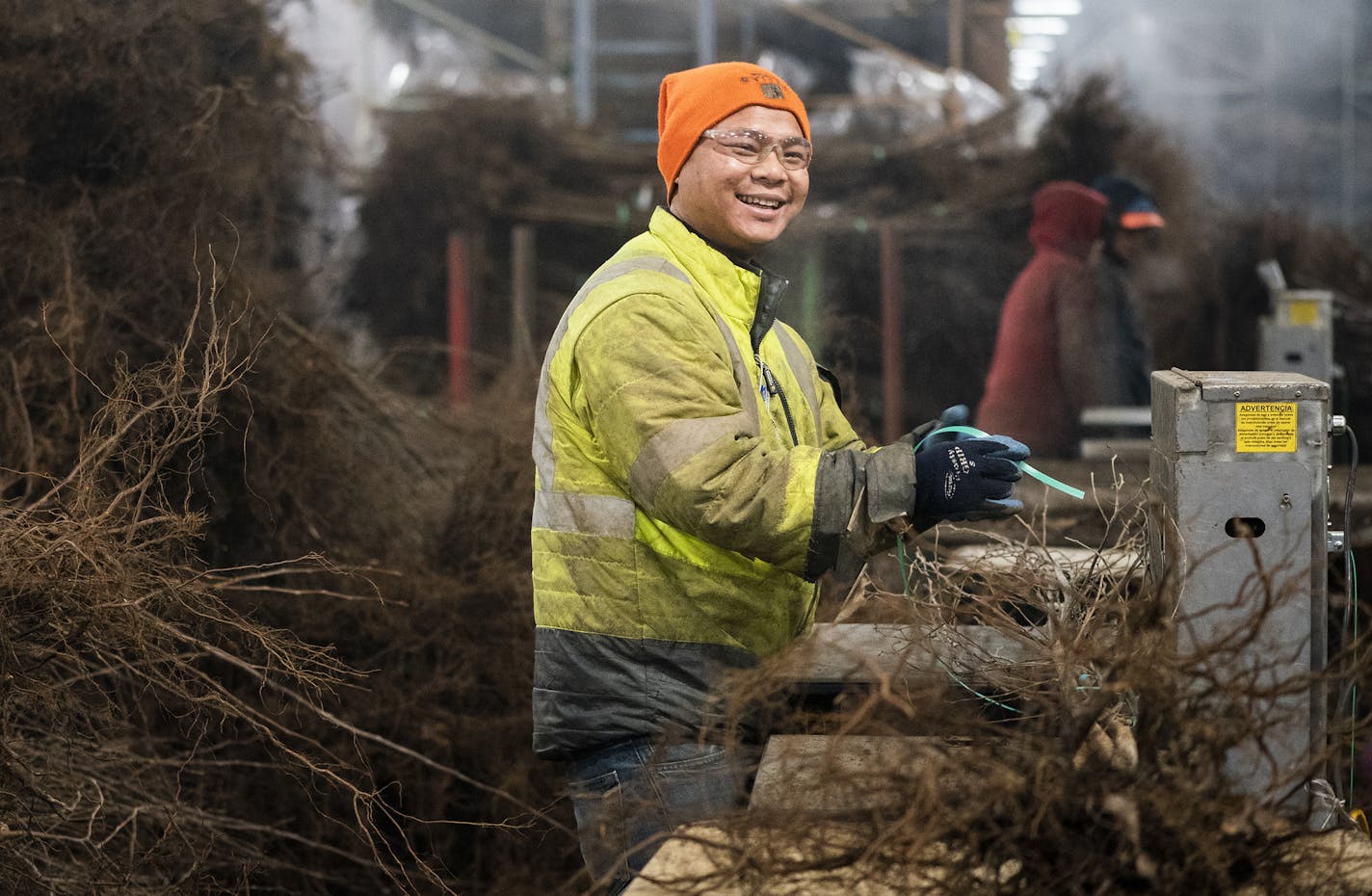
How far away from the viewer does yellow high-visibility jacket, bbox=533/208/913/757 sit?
1969mm

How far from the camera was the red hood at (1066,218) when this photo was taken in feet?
18.4

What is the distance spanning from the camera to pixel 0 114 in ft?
13.4

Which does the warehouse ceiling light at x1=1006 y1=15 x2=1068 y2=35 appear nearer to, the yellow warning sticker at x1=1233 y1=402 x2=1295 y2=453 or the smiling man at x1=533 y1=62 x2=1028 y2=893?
the smiling man at x1=533 y1=62 x2=1028 y2=893

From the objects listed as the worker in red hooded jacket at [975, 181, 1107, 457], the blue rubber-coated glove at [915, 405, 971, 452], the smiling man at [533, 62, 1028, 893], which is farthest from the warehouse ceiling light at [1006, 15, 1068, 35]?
the blue rubber-coated glove at [915, 405, 971, 452]

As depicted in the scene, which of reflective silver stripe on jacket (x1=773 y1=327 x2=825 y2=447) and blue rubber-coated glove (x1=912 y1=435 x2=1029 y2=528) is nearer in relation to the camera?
blue rubber-coated glove (x1=912 y1=435 x2=1029 y2=528)

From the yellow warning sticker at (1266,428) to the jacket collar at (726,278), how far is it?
2.20ft

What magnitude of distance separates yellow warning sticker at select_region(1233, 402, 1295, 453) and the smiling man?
30 centimetres

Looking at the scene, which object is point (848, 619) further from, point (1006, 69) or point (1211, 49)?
point (1006, 69)

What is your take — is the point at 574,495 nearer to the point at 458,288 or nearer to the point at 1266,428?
the point at 1266,428

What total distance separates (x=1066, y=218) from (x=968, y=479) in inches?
154

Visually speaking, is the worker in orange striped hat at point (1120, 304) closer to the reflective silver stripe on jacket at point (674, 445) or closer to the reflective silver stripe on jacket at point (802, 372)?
the reflective silver stripe on jacket at point (802, 372)

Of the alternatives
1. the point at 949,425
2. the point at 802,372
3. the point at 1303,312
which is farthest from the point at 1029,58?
the point at 949,425

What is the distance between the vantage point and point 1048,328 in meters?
5.52

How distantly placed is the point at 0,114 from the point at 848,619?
266 centimetres
